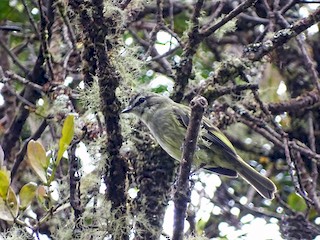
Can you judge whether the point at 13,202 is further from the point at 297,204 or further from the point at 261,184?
the point at 297,204

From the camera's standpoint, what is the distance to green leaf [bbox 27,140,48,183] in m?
2.39

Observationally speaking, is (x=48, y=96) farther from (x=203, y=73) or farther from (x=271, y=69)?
(x=271, y=69)

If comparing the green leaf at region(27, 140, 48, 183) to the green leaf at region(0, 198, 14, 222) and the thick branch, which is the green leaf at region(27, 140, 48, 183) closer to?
the green leaf at region(0, 198, 14, 222)

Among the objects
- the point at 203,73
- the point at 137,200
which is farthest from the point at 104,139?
the point at 203,73

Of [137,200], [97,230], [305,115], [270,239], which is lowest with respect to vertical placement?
[97,230]

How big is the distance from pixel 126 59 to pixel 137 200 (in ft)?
1.86

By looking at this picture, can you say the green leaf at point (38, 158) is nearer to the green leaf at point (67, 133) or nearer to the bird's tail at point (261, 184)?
the green leaf at point (67, 133)

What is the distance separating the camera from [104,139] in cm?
257

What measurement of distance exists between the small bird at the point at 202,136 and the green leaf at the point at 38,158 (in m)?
0.72

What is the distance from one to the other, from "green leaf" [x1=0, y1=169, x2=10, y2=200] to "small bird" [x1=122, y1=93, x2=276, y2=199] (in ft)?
2.82

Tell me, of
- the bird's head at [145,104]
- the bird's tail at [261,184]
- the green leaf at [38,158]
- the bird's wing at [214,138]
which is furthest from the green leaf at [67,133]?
the bird's tail at [261,184]

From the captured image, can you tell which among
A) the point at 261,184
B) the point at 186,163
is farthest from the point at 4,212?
the point at 261,184

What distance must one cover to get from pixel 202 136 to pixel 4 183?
3.66ft

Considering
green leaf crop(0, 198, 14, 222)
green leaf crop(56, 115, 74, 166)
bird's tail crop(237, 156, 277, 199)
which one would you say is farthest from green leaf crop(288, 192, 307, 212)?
green leaf crop(0, 198, 14, 222)
